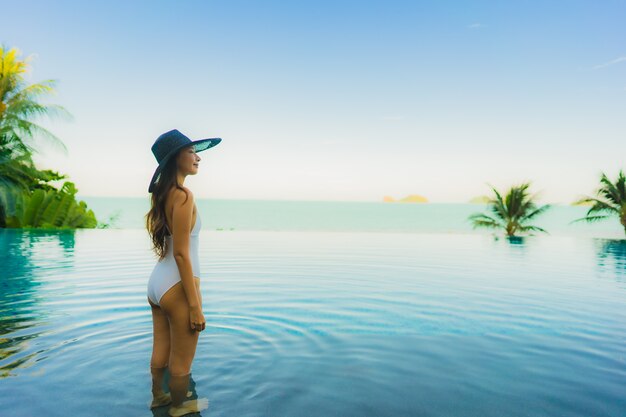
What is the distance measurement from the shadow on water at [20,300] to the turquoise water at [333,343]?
24 millimetres

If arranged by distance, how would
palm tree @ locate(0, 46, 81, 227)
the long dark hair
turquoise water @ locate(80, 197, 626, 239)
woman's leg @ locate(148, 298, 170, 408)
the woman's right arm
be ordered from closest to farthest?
the woman's right arm
the long dark hair
woman's leg @ locate(148, 298, 170, 408)
palm tree @ locate(0, 46, 81, 227)
turquoise water @ locate(80, 197, 626, 239)

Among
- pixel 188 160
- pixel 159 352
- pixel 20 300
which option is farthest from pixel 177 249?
pixel 20 300

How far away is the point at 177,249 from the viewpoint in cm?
228

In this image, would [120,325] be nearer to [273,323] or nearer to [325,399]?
[273,323]

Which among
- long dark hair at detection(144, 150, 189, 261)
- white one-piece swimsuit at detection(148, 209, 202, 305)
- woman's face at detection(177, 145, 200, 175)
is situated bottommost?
white one-piece swimsuit at detection(148, 209, 202, 305)

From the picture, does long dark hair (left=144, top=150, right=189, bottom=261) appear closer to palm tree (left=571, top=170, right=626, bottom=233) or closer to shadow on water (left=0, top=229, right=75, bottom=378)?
shadow on water (left=0, top=229, right=75, bottom=378)

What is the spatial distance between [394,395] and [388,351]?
37.1 inches

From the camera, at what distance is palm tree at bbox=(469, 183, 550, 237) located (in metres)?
18.5

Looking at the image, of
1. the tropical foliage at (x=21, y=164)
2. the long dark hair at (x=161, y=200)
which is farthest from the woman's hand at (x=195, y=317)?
the tropical foliage at (x=21, y=164)

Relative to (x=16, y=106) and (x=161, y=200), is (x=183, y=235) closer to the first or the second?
(x=161, y=200)

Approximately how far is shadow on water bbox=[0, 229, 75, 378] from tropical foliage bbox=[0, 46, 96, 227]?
6.38 metres

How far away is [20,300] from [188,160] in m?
4.21

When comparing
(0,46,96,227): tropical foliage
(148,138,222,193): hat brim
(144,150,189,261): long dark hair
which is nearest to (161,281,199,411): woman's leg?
(144,150,189,261): long dark hair

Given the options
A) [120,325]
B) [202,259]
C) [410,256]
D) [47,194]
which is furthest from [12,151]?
[120,325]
